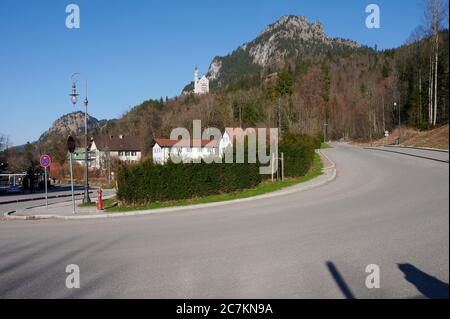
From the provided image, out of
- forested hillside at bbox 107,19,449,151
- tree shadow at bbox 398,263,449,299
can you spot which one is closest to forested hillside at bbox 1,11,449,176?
forested hillside at bbox 107,19,449,151

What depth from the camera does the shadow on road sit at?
5116 mm

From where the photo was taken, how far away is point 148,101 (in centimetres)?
14425

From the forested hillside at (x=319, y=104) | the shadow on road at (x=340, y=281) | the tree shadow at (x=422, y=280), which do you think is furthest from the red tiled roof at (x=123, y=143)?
the tree shadow at (x=422, y=280)

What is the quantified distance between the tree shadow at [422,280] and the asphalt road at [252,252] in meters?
0.02

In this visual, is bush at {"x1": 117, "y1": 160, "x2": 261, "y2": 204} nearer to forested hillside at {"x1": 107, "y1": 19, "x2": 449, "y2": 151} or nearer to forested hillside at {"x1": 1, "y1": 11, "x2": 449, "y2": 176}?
forested hillside at {"x1": 1, "y1": 11, "x2": 449, "y2": 176}

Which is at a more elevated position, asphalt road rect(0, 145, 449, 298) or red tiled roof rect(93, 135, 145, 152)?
red tiled roof rect(93, 135, 145, 152)

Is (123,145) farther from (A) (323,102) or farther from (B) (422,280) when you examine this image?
(B) (422,280)

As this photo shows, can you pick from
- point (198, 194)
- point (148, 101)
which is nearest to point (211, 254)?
point (198, 194)

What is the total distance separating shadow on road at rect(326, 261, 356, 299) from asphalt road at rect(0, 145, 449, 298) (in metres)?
0.02

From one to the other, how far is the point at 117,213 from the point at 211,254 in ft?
30.0

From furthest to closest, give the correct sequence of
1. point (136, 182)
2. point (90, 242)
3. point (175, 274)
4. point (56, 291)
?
point (136, 182) < point (90, 242) < point (175, 274) < point (56, 291)

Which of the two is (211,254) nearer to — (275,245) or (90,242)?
(275,245)

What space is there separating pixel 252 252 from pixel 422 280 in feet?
10.3

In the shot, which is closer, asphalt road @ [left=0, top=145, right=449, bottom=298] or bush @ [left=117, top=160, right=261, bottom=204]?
asphalt road @ [left=0, top=145, right=449, bottom=298]
